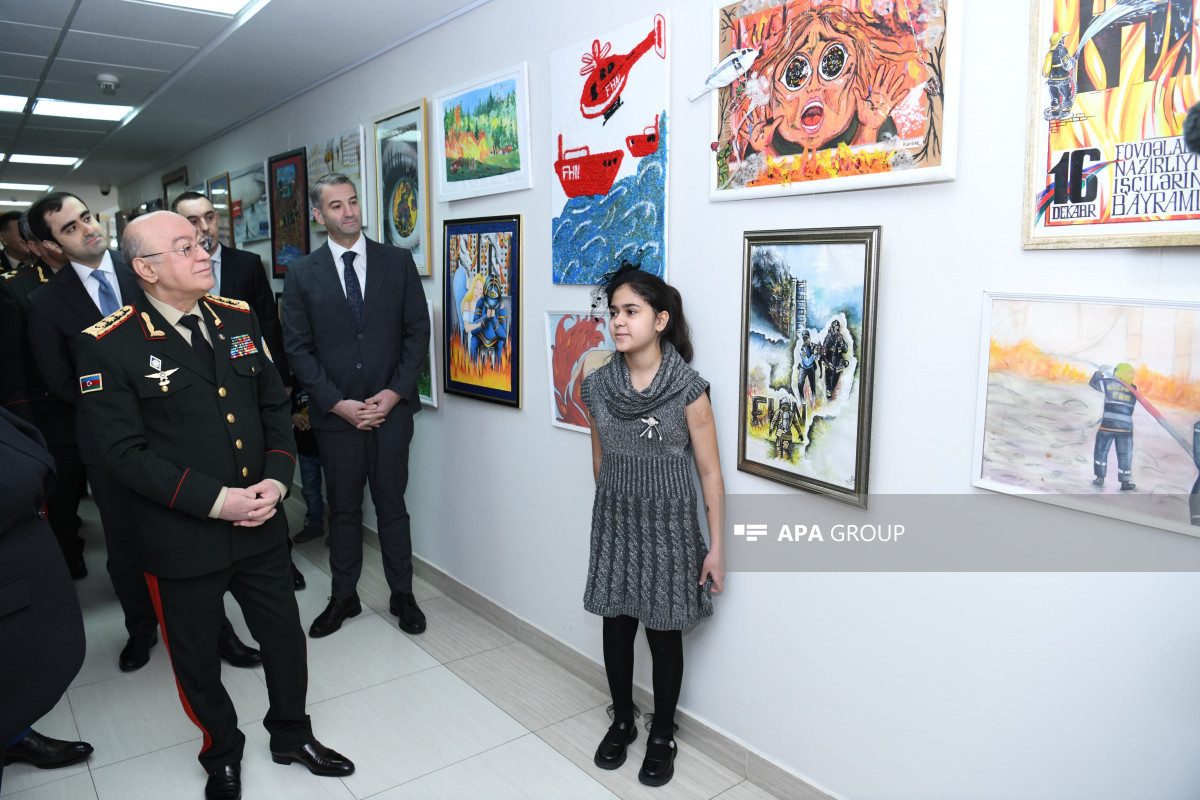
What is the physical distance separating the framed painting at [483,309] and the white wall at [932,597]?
287 mm

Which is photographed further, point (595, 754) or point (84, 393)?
point (595, 754)

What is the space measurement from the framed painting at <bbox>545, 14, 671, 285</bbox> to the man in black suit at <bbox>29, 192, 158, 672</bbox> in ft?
5.87

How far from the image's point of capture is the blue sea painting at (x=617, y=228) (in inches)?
→ 97.3

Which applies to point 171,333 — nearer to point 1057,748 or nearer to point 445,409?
point 445,409

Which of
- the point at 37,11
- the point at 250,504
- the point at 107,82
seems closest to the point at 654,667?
the point at 250,504

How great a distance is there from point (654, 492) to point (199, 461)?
4.19 feet

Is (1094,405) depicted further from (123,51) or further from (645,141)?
(123,51)

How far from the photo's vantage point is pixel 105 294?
309 cm

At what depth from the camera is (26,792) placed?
2.34 metres

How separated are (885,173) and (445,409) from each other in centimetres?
248

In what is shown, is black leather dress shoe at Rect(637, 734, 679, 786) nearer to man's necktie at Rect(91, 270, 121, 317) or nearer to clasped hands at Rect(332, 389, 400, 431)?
clasped hands at Rect(332, 389, 400, 431)

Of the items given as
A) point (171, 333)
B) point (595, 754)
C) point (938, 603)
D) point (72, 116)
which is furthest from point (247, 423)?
point (72, 116)

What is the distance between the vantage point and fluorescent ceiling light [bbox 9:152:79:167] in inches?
308

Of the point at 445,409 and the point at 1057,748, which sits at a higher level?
the point at 445,409
